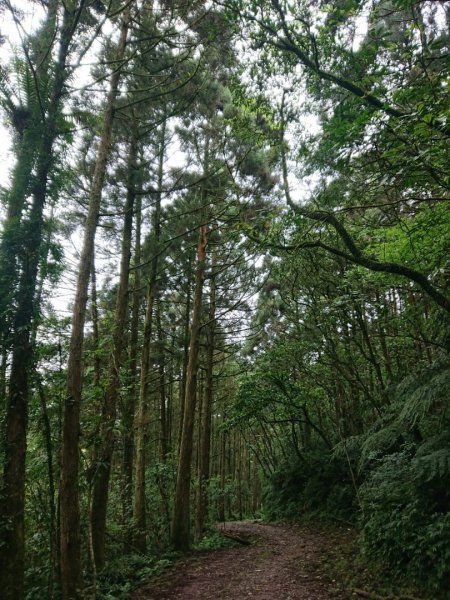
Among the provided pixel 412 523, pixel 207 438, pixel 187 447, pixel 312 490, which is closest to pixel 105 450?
pixel 187 447

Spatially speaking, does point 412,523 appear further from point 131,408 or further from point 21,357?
point 131,408

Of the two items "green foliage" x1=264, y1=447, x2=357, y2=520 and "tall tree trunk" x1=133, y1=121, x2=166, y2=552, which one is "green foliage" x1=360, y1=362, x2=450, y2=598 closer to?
"green foliage" x1=264, y1=447, x2=357, y2=520

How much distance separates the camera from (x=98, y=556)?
6.36m

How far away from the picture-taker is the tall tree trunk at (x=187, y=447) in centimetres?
831

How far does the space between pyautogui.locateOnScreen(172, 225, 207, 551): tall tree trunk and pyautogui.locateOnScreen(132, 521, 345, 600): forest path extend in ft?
1.90

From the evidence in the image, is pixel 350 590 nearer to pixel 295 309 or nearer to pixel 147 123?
pixel 295 309

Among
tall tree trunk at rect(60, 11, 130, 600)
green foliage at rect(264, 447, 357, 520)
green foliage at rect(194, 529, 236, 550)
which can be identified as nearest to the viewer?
tall tree trunk at rect(60, 11, 130, 600)

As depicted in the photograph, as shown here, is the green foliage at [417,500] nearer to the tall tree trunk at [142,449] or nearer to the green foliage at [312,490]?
the green foliage at [312,490]

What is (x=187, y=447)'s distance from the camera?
8.83 meters

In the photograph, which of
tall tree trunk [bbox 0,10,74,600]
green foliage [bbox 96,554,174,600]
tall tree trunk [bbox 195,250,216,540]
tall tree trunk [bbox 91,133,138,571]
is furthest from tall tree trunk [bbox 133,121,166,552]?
tall tree trunk [bbox 0,10,74,600]

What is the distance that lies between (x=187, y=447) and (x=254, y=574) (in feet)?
9.96

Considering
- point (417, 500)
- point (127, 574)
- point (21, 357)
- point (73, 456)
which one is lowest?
point (127, 574)

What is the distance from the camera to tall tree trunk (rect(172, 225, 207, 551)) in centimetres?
831

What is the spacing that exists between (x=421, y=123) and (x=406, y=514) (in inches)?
193
